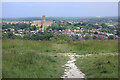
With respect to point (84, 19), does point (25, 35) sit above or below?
below

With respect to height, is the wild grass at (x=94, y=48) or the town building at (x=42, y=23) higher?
the town building at (x=42, y=23)

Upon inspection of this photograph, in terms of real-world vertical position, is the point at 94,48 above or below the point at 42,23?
below

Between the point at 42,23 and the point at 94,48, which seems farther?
the point at 42,23

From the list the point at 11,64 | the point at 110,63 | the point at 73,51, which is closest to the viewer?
the point at 11,64

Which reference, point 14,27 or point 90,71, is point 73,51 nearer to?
point 90,71

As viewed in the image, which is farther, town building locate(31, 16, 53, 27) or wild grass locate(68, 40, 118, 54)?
town building locate(31, 16, 53, 27)

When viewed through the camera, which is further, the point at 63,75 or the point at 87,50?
the point at 87,50

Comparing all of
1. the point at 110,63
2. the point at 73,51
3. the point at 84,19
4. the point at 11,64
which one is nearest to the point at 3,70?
the point at 11,64

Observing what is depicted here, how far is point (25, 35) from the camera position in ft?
74.4

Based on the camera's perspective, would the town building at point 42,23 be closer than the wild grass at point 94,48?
No

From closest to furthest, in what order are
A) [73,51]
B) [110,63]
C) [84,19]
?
1. [110,63]
2. [73,51]
3. [84,19]

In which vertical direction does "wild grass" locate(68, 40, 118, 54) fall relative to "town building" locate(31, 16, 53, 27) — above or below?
below

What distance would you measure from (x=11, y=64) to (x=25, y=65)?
51 cm

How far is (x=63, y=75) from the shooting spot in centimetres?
788
